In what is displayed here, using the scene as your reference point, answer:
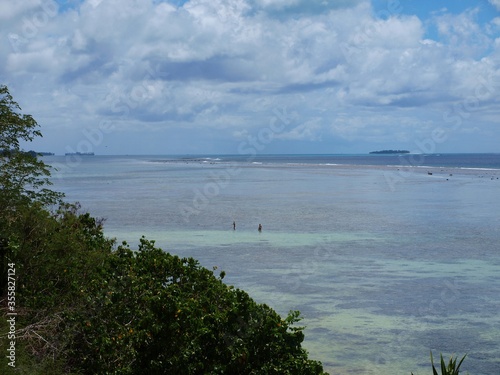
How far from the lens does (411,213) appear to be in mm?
64125

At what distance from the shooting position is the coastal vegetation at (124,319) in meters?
14.5

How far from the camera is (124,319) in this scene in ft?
51.2

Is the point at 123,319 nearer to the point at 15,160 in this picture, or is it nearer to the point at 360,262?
the point at 15,160

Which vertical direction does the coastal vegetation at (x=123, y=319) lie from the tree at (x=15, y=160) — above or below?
below

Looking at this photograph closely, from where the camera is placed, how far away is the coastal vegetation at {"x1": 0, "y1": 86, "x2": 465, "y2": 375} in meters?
14.5

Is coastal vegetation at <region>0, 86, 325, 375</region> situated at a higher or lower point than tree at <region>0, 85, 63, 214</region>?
lower

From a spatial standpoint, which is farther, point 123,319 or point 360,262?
point 360,262

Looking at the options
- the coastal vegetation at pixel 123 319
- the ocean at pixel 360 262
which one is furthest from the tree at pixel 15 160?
the ocean at pixel 360 262

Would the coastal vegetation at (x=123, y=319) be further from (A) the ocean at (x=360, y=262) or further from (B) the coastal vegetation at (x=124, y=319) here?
(A) the ocean at (x=360, y=262)

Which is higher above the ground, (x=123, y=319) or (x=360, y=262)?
(x=360, y=262)

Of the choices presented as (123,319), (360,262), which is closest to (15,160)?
(123,319)

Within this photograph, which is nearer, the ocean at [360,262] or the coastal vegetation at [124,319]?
the coastal vegetation at [124,319]

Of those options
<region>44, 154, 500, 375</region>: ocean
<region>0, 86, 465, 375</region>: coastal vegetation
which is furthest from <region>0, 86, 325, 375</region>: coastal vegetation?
<region>44, 154, 500, 375</region>: ocean

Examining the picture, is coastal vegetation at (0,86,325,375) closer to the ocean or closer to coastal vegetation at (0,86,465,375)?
coastal vegetation at (0,86,465,375)
